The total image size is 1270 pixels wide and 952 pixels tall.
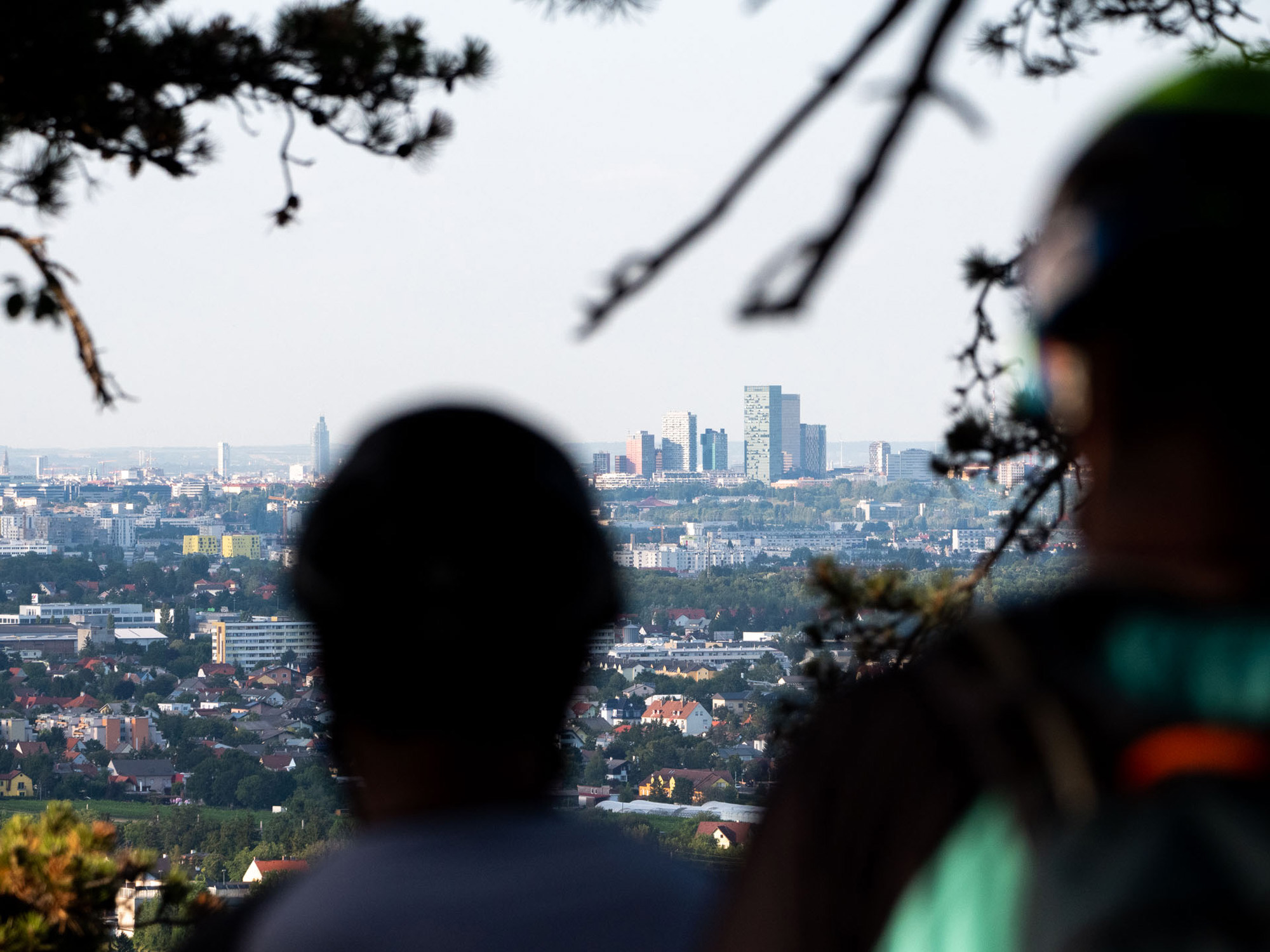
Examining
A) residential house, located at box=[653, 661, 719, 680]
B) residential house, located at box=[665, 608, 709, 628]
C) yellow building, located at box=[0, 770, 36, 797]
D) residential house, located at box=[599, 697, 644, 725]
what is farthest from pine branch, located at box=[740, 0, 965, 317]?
residential house, located at box=[665, 608, 709, 628]

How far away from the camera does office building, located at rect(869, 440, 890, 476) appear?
4810 centimetres

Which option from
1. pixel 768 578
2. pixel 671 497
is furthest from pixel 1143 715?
pixel 671 497

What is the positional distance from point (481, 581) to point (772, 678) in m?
25.8

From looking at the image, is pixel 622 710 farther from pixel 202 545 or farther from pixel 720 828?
pixel 202 545

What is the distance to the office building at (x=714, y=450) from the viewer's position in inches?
2343

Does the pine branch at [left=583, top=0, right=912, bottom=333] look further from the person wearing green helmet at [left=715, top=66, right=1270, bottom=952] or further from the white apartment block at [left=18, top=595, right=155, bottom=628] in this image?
the white apartment block at [left=18, top=595, right=155, bottom=628]

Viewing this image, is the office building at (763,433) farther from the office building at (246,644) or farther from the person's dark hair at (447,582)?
the person's dark hair at (447,582)

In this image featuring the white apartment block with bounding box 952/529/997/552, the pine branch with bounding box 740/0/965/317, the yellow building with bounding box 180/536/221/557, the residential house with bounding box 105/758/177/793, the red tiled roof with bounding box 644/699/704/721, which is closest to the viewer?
the pine branch with bounding box 740/0/965/317

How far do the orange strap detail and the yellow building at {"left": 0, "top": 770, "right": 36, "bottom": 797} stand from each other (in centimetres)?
2569

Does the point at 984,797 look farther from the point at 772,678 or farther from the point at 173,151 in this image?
the point at 772,678

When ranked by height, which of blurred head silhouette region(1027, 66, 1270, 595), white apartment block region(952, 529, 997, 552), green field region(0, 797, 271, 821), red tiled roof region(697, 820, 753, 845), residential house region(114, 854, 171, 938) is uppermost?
blurred head silhouette region(1027, 66, 1270, 595)

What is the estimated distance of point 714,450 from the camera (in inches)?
2391

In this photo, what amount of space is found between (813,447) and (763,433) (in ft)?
35.7

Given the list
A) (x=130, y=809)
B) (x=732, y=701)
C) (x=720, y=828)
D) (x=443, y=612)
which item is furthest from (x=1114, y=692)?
(x=732, y=701)
